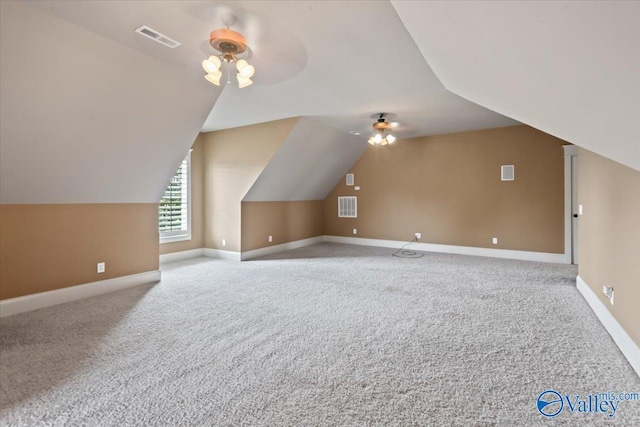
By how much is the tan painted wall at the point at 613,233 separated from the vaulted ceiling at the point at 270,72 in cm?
73

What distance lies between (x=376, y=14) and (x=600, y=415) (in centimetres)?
315

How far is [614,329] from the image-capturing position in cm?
275

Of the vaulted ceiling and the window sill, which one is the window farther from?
the vaulted ceiling

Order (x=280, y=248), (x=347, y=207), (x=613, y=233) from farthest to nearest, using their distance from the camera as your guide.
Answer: (x=347, y=207)
(x=280, y=248)
(x=613, y=233)

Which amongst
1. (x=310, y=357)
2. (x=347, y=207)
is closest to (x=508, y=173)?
(x=347, y=207)

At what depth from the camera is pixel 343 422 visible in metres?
1.78

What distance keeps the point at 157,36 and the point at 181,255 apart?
4.63 metres

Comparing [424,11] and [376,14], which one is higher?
[376,14]

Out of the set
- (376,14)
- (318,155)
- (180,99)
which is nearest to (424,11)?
(376,14)

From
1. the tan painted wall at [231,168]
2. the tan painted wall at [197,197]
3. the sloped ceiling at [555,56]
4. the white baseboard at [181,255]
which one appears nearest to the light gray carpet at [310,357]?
the sloped ceiling at [555,56]

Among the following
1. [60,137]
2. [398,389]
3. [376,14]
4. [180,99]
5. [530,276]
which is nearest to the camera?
[398,389]

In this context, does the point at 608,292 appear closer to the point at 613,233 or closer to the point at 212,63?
the point at 613,233

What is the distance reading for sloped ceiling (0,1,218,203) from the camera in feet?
8.40

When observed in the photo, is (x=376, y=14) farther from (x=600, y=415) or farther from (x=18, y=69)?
(x=600, y=415)
